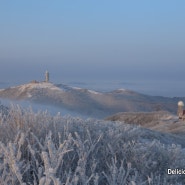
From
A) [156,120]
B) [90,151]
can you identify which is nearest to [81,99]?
[156,120]

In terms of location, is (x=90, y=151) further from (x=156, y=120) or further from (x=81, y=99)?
(x=81, y=99)

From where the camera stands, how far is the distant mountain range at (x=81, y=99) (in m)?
25.8

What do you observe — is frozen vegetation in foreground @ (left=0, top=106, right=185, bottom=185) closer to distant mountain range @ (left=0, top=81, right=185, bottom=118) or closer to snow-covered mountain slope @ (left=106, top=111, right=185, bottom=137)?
snow-covered mountain slope @ (left=106, top=111, right=185, bottom=137)

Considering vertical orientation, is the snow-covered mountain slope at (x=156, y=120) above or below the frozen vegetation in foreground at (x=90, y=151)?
below

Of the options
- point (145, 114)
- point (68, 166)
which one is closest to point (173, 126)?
point (145, 114)

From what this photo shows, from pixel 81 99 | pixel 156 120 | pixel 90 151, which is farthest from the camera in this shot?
pixel 81 99

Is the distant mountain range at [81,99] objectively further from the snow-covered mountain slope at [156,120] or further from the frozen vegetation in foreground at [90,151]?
the frozen vegetation in foreground at [90,151]

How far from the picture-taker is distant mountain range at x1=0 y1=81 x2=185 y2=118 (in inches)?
1015

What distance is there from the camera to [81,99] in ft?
88.7

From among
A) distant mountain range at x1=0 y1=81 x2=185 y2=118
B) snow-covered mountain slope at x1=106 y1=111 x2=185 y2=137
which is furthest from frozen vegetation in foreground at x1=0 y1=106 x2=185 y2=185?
distant mountain range at x1=0 y1=81 x2=185 y2=118

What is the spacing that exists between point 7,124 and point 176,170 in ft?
6.63

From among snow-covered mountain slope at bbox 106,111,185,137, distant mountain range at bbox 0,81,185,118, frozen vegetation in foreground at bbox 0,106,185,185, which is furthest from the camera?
distant mountain range at bbox 0,81,185,118

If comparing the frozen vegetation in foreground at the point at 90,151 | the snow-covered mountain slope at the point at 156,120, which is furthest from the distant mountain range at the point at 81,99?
the frozen vegetation in foreground at the point at 90,151

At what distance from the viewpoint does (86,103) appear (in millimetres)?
26328
